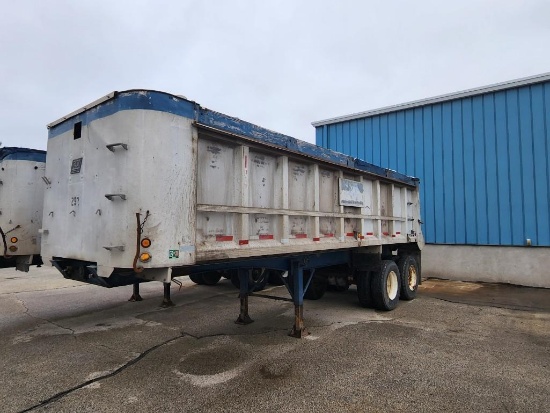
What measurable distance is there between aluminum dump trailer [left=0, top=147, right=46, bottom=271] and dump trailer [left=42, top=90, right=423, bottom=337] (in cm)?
97

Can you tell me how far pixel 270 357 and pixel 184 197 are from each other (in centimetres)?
245

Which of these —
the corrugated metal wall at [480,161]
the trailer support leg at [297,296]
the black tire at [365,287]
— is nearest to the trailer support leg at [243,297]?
the trailer support leg at [297,296]

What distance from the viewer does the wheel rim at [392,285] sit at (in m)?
7.70

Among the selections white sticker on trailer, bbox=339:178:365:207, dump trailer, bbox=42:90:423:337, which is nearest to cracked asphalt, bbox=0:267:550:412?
dump trailer, bbox=42:90:423:337

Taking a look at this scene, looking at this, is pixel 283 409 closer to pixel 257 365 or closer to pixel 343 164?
pixel 257 365

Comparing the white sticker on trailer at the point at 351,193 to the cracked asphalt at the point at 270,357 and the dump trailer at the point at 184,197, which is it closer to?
the dump trailer at the point at 184,197

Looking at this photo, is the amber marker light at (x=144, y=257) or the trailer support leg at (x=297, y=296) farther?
the trailer support leg at (x=297, y=296)

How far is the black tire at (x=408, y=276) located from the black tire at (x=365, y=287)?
4.58ft

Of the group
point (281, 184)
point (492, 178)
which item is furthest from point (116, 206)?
point (492, 178)

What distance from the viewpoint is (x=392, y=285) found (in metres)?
7.89

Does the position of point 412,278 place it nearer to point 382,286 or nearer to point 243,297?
point 382,286

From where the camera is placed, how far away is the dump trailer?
352cm

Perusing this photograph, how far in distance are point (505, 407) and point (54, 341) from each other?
576 centimetres

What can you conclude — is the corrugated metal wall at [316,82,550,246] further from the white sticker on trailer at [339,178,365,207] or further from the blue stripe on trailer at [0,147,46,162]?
the blue stripe on trailer at [0,147,46,162]
